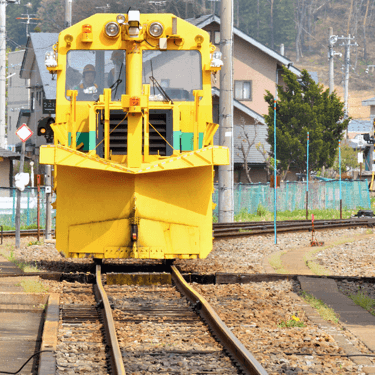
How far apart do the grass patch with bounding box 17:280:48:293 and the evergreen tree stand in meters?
29.7

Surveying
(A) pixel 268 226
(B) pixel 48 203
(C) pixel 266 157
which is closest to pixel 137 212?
(B) pixel 48 203

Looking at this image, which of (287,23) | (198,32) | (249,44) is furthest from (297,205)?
(287,23)

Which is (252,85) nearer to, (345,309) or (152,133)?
(152,133)

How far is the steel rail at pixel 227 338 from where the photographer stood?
6.29m

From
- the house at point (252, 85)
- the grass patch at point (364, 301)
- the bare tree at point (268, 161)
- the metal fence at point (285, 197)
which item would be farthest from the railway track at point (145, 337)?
the house at point (252, 85)

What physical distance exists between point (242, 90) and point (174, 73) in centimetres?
3406

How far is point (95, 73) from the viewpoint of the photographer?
12891 mm

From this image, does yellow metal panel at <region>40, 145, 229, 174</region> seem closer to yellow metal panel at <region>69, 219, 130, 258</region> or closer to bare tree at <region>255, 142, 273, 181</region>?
yellow metal panel at <region>69, 219, 130, 258</region>

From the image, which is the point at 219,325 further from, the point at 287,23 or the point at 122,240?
the point at 287,23

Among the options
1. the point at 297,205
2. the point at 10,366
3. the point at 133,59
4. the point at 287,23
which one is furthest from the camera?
the point at 287,23

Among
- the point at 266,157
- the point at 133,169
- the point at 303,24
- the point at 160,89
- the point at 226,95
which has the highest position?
the point at 303,24

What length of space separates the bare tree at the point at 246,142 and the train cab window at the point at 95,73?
1151 inches

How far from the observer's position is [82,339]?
766cm

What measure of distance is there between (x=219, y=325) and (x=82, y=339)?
1459 millimetres
